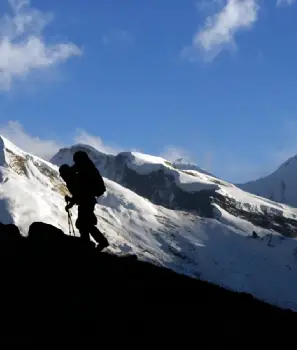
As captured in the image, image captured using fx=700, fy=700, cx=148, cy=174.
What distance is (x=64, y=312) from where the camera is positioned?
14.8m

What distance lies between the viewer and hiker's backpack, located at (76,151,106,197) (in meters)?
20.7

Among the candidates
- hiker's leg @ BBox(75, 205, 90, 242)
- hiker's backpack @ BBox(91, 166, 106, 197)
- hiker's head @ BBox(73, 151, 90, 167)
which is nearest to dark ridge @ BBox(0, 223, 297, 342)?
hiker's leg @ BBox(75, 205, 90, 242)

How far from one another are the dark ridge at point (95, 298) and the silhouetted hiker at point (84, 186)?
68cm

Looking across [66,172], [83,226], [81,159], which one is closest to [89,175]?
[81,159]

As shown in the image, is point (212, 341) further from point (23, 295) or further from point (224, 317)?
point (23, 295)

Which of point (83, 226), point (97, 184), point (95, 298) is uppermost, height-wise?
point (97, 184)

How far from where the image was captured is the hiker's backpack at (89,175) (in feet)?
68.0

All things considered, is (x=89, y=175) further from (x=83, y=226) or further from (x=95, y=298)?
(x=95, y=298)

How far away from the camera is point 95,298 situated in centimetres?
1598

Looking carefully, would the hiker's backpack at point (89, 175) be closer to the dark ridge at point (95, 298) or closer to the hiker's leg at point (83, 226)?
the hiker's leg at point (83, 226)

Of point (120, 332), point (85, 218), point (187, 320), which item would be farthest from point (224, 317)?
point (85, 218)

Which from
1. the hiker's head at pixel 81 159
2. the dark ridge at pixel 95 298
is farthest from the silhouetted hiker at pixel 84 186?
the dark ridge at pixel 95 298

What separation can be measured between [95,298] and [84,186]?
18.9 feet

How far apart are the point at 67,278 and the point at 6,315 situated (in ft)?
10.2
